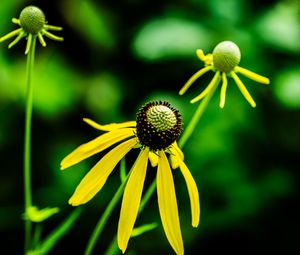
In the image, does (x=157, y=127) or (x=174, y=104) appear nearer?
(x=157, y=127)

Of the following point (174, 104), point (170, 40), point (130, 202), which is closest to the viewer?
point (130, 202)

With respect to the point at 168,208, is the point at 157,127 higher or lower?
higher

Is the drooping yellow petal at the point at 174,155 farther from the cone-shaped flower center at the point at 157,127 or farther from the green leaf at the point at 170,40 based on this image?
the green leaf at the point at 170,40

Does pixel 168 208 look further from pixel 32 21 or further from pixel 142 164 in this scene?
pixel 32 21

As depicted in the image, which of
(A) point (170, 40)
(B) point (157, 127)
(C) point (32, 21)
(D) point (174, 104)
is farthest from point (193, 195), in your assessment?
(A) point (170, 40)

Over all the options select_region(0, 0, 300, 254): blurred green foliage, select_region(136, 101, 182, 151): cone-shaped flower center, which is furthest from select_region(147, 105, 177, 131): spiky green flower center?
select_region(0, 0, 300, 254): blurred green foliage

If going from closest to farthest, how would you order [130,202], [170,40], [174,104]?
[130,202] → [174,104] → [170,40]

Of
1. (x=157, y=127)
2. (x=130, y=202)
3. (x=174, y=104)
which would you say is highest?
(x=174, y=104)
